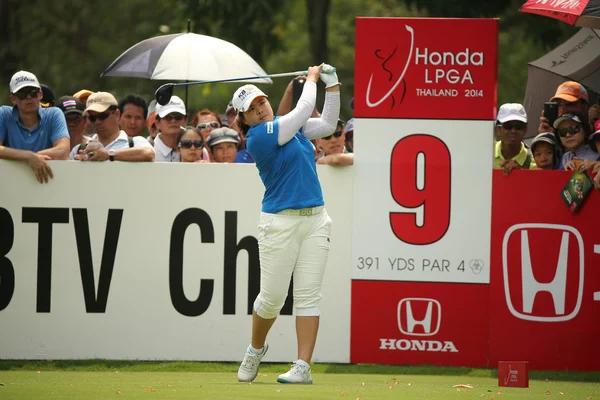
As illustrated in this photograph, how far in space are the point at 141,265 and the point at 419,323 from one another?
2192 mm

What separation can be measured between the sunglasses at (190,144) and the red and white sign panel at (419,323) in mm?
1752

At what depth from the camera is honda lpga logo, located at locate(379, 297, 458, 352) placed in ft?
33.2

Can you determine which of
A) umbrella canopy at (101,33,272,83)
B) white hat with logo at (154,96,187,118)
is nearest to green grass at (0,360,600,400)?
white hat with logo at (154,96,187,118)

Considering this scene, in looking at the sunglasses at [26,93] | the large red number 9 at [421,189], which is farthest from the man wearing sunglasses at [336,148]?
the sunglasses at [26,93]

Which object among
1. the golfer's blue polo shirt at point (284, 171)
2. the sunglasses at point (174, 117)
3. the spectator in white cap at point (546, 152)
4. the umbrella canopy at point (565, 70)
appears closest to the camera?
the golfer's blue polo shirt at point (284, 171)

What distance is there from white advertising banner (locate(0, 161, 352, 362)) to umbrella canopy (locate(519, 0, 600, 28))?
99.3 inches

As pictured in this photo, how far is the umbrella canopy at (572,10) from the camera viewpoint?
998 cm

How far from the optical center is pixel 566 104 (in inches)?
437

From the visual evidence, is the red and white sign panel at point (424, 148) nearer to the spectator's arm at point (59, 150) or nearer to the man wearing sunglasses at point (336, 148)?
the man wearing sunglasses at point (336, 148)

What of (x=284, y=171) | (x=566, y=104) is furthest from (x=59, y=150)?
(x=566, y=104)

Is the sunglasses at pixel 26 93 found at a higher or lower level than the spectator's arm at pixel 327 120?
higher

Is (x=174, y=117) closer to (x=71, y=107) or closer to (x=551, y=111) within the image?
(x=71, y=107)

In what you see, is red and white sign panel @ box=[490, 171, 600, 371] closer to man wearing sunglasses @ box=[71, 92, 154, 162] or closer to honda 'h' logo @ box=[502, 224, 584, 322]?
honda 'h' logo @ box=[502, 224, 584, 322]

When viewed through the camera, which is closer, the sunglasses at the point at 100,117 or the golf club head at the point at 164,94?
the golf club head at the point at 164,94
